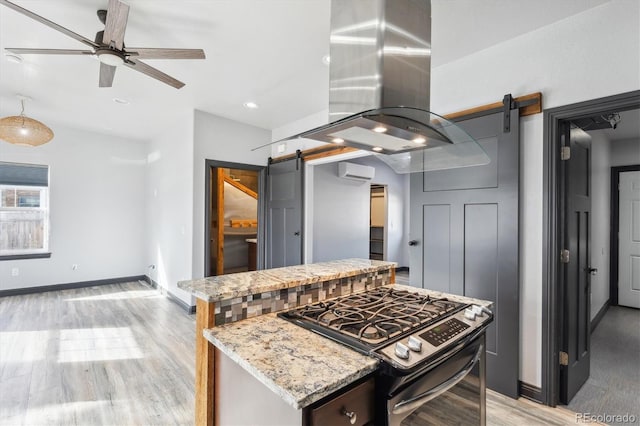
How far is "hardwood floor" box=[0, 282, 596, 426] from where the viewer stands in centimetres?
209

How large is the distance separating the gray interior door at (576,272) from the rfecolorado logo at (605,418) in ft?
0.46

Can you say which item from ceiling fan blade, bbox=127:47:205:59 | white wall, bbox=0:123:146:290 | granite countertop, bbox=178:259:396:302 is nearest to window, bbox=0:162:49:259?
white wall, bbox=0:123:146:290

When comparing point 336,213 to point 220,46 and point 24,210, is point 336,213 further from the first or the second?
point 24,210

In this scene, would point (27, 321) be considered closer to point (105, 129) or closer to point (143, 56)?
point (105, 129)

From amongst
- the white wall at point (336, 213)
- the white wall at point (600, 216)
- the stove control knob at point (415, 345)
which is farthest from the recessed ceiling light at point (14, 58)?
the white wall at point (600, 216)

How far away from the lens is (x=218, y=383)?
131 centimetres

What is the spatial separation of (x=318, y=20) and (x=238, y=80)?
4.45 ft

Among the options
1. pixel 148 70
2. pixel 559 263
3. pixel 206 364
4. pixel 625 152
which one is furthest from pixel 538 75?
pixel 625 152

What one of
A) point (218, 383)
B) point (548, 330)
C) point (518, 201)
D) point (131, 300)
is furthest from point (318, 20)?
point (131, 300)

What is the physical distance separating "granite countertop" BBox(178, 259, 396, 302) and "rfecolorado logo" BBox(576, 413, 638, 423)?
5.55 feet

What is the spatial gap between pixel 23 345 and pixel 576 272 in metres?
5.14

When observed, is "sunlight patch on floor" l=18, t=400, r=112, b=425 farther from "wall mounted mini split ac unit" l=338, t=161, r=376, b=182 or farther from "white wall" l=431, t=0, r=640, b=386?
"wall mounted mini split ac unit" l=338, t=161, r=376, b=182

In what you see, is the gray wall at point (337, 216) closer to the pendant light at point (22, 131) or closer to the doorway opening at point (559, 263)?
the doorway opening at point (559, 263)

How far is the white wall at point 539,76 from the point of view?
195 cm
